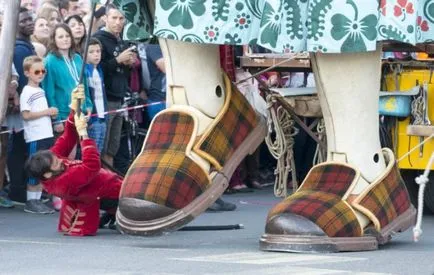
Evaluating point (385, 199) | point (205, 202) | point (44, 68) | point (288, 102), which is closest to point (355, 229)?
point (385, 199)

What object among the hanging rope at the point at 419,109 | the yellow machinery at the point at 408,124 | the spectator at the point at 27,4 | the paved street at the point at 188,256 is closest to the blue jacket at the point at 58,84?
the spectator at the point at 27,4

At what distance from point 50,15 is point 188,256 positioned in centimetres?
529

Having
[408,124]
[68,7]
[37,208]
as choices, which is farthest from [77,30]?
[408,124]

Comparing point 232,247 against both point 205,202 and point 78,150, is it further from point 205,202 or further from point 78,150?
point 78,150

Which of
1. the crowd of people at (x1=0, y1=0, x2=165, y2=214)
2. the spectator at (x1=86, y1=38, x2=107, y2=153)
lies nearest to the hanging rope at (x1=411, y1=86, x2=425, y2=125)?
the crowd of people at (x1=0, y1=0, x2=165, y2=214)

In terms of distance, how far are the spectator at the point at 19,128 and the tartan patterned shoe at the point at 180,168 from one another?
4.03 metres

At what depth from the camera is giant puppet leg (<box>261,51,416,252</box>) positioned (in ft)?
19.4

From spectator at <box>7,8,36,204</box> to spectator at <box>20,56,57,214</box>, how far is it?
6.6 inches

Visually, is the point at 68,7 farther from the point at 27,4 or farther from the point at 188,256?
the point at 188,256

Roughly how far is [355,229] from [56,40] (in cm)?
463

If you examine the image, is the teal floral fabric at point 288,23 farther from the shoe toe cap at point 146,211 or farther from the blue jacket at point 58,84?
the blue jacket at point 58,84

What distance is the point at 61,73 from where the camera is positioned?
10.1 m

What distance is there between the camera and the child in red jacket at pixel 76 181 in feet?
25.1

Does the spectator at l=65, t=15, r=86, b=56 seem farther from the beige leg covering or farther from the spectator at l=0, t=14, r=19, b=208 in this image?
the beige leg covering
